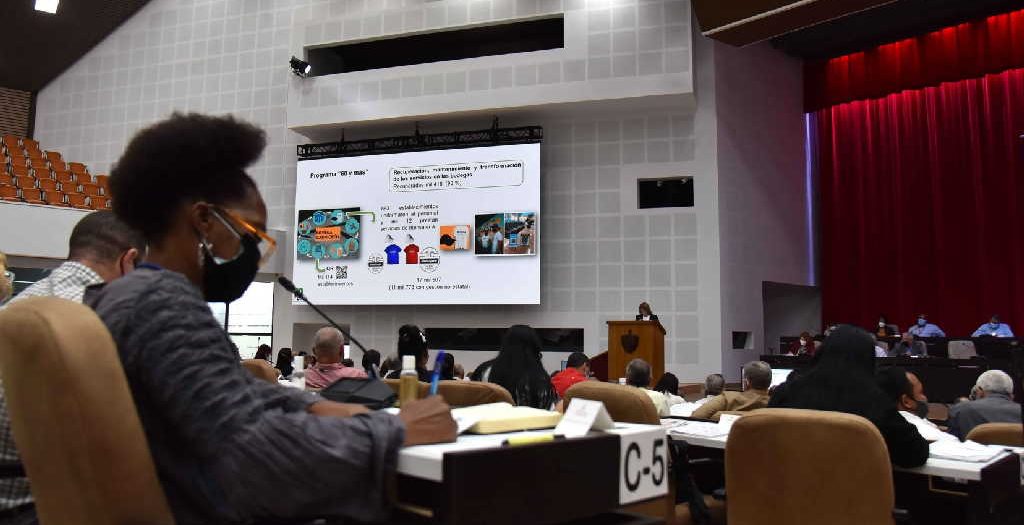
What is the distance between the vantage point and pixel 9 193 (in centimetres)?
1046

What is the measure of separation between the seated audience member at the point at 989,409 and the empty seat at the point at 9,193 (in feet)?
36.5

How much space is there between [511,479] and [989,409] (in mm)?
3864

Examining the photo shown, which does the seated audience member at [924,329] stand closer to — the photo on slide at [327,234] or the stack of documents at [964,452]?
the photo on slide at [327,234]

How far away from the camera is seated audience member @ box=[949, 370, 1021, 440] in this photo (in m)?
4.02

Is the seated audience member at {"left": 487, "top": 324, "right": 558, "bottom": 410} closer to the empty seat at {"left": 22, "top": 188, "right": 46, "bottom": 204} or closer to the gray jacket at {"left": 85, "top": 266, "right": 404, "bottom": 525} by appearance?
the gray jacket at {"left": 85, "top": 266, "right": 404, "bottom": 525}

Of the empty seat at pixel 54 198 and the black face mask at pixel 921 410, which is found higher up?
the empty seat at pixel 54 198

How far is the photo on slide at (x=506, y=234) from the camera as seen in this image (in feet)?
35.3

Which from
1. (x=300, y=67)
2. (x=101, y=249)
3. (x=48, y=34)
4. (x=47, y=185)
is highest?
(x=48, y=34)

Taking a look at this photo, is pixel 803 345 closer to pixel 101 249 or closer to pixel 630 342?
pixel 630 342

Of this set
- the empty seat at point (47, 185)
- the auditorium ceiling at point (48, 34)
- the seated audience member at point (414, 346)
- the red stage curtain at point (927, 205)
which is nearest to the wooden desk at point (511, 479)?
the seated audience member at point (414, 346)

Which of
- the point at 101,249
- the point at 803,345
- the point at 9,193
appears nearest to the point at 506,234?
the point at 803,345

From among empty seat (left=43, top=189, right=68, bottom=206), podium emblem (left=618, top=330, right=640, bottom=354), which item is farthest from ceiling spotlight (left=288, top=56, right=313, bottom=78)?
podium emblem (left=618, top=330, right=640, bottom=354)

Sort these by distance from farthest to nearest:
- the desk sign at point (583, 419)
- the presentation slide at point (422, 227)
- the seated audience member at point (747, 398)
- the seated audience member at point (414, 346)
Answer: the presentation slide at point (422, 227)
the seated audience member at point (414, 346)
the seated audience member at point (747, 398)
the desk sign at point (583, 419)

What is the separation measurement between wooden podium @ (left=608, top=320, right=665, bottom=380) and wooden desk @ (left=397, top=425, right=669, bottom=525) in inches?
283
